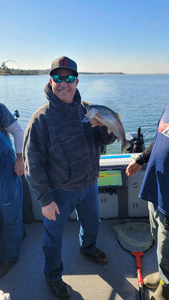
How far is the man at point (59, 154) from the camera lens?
1.87m

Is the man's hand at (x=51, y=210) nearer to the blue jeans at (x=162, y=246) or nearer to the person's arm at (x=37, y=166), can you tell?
the person's arm at (x=37, y=166)

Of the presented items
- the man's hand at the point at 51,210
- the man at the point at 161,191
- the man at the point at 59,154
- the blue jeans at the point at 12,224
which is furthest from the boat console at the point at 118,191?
the man's hand at the point at 51,210

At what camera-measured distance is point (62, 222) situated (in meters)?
2.13

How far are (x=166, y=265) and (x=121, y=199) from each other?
4.53 feet

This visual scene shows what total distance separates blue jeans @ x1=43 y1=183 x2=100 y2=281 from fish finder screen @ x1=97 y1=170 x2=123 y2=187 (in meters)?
0.72

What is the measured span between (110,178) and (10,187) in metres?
1.39

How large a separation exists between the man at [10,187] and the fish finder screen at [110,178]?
115cm

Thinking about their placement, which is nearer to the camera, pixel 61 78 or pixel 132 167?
pixel 61 78

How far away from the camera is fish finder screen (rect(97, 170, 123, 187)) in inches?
121

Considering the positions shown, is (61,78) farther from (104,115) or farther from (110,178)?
(110,178)

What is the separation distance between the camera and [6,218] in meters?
2.50

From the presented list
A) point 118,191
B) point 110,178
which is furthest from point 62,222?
point 118,191

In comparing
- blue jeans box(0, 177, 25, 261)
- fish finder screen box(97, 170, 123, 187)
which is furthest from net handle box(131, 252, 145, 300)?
blue jeans box(0, 177, 25, 261)

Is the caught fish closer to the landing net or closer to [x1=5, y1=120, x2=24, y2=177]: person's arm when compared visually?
[x1=5, y1=120, x2=24, y2=177]: person's arm
